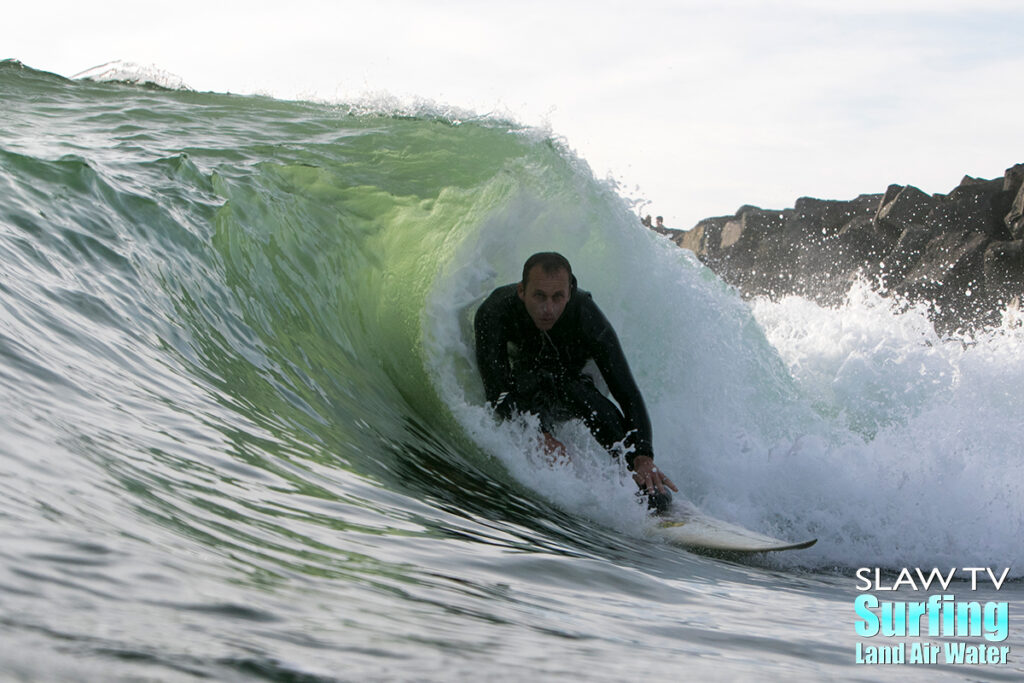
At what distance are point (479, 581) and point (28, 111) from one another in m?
7.27

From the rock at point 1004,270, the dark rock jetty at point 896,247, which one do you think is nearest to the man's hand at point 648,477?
the dark rock jetty at point 896,247

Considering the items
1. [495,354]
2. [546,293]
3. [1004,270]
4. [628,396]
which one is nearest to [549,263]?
[546,293]

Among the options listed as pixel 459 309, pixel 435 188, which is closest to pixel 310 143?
pixel 435 188

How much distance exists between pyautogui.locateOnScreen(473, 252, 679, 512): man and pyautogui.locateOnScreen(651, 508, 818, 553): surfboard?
1.25 ft

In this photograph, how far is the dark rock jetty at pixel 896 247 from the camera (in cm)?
2464

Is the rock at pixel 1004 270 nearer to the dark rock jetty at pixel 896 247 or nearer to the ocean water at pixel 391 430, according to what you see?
the dark rock jetty at pixel 896 247

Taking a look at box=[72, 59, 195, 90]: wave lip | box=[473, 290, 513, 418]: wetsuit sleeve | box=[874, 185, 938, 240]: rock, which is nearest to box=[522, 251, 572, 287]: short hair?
box=[473, 290, 513, 418]: wetsuit sleeve

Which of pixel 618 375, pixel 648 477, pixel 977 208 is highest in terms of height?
pixel 977 208

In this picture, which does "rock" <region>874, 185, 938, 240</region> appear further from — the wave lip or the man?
the man

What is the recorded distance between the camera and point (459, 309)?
586 cm

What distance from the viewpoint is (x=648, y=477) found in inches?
178

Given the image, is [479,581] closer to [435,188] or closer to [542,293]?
[542,293]

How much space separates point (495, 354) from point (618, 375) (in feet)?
2.06

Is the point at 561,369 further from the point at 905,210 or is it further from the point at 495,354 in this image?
the point at 905,210
